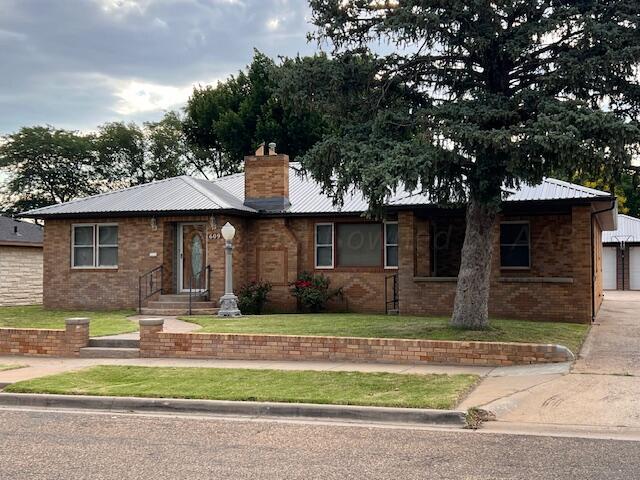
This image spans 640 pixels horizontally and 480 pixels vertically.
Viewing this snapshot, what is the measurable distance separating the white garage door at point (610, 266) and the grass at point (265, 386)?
1266 inches

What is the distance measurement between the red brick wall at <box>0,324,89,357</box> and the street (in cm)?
544

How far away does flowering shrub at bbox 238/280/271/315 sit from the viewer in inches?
853

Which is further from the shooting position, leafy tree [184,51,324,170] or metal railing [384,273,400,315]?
leafy tree [184,51,324,170]

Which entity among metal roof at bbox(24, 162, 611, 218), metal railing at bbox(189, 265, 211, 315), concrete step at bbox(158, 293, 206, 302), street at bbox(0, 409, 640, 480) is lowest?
street at bbox(0, 409, 640, 480)

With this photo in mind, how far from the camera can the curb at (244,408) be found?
8.67 m

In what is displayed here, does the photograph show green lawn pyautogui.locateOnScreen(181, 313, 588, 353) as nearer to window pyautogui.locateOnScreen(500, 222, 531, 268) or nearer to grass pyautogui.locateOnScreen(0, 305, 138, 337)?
grass pyautogui.locateOnScreen(0, 305, 138, 337)

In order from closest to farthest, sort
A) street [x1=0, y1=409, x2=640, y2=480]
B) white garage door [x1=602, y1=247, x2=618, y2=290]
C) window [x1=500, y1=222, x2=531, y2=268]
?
street [x1=0, y1=409, x2=640, y2=480], window [x1=500, y1=222, x2=531, y2=268], white garage door [x1=602, y1=247, x2=618, y2=290]

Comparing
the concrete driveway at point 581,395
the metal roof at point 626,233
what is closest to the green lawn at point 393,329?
the concrete driveway at point 581,395

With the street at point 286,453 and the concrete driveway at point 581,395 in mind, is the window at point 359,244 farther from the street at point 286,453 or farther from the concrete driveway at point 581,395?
the street at point 286,453

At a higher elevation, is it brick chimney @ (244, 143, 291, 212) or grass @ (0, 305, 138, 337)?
brick chimney @ (244, 143, 291, 212)

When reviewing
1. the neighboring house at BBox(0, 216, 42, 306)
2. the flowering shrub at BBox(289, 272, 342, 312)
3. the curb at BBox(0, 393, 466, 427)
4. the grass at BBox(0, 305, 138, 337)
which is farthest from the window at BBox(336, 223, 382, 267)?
the neighboring house at BBox(0, 216, 42, 306)

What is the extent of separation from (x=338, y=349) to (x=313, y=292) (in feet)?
29.3

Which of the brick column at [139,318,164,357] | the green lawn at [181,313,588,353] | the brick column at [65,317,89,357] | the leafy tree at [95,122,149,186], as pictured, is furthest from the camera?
the leafy tree at [95,122,149,186]

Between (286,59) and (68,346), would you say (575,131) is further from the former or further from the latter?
(68,346)
